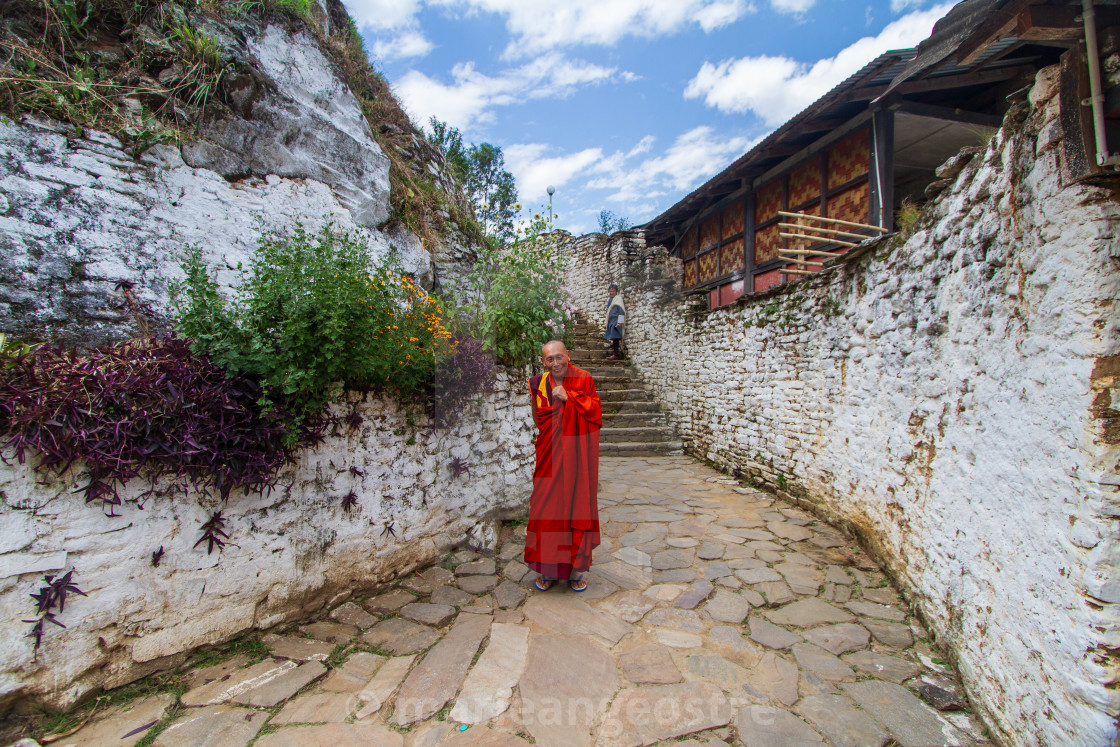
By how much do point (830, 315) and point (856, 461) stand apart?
1490 mm

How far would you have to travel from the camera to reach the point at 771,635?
→ 2.72 metres

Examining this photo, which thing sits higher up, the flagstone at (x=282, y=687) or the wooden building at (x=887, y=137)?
the wooden building at (x=887, y=137)

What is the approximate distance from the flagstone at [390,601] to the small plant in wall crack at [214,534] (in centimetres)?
99

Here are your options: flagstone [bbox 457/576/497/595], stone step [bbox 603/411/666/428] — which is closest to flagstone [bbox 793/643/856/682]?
flagstone [bbox 457/576/497/595]

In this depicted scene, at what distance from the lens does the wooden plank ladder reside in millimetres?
5879

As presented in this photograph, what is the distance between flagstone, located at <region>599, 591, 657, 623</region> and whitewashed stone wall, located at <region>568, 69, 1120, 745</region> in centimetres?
161

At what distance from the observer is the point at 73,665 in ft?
6.48

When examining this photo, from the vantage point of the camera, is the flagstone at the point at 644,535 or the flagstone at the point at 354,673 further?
the flagstone at the point at 644,535

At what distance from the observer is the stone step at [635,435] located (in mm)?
8219

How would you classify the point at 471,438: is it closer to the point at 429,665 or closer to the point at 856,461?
the point at 429,665

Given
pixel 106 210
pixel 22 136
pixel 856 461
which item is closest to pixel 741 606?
pixel 856 461

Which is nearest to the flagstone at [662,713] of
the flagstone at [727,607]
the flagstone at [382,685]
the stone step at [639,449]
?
the flagstone at [727,607]

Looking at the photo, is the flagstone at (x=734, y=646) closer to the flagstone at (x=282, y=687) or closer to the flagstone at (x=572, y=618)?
the flagstone at (x=572, y=618)

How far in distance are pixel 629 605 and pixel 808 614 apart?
1.14 meters
